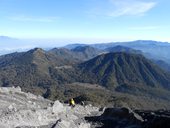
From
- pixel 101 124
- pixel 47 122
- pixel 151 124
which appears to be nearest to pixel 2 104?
pixel 47 122

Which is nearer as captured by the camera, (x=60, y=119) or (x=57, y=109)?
(x=60, y=119)

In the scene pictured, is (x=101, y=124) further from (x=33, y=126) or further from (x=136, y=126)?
(x=33, y=126)

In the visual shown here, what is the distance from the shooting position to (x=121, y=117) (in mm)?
37188

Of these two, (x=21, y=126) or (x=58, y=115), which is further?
(x=58, y=115)

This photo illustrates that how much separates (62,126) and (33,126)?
3.24 metres

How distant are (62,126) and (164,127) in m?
9.95

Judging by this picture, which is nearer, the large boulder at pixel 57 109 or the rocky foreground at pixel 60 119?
the rocky foreground at pixel 60 119

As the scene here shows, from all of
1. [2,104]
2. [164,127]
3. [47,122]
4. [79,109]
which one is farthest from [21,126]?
[79,109]

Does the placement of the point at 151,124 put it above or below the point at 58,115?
Result: above

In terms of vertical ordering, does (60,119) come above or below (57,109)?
above

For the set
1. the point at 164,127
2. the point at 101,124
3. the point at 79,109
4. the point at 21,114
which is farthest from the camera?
the point at 79,109

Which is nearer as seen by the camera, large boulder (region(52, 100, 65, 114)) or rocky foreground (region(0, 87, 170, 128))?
rocky foreground (region(0, 87, 170, 128))

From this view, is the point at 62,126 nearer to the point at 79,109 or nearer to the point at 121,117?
the point at 121,117

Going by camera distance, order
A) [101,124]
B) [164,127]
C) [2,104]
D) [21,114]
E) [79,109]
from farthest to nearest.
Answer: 1. [79,109]
2. [2,104]
3. [101,124]
4. [21,114]
5. [164,127]
